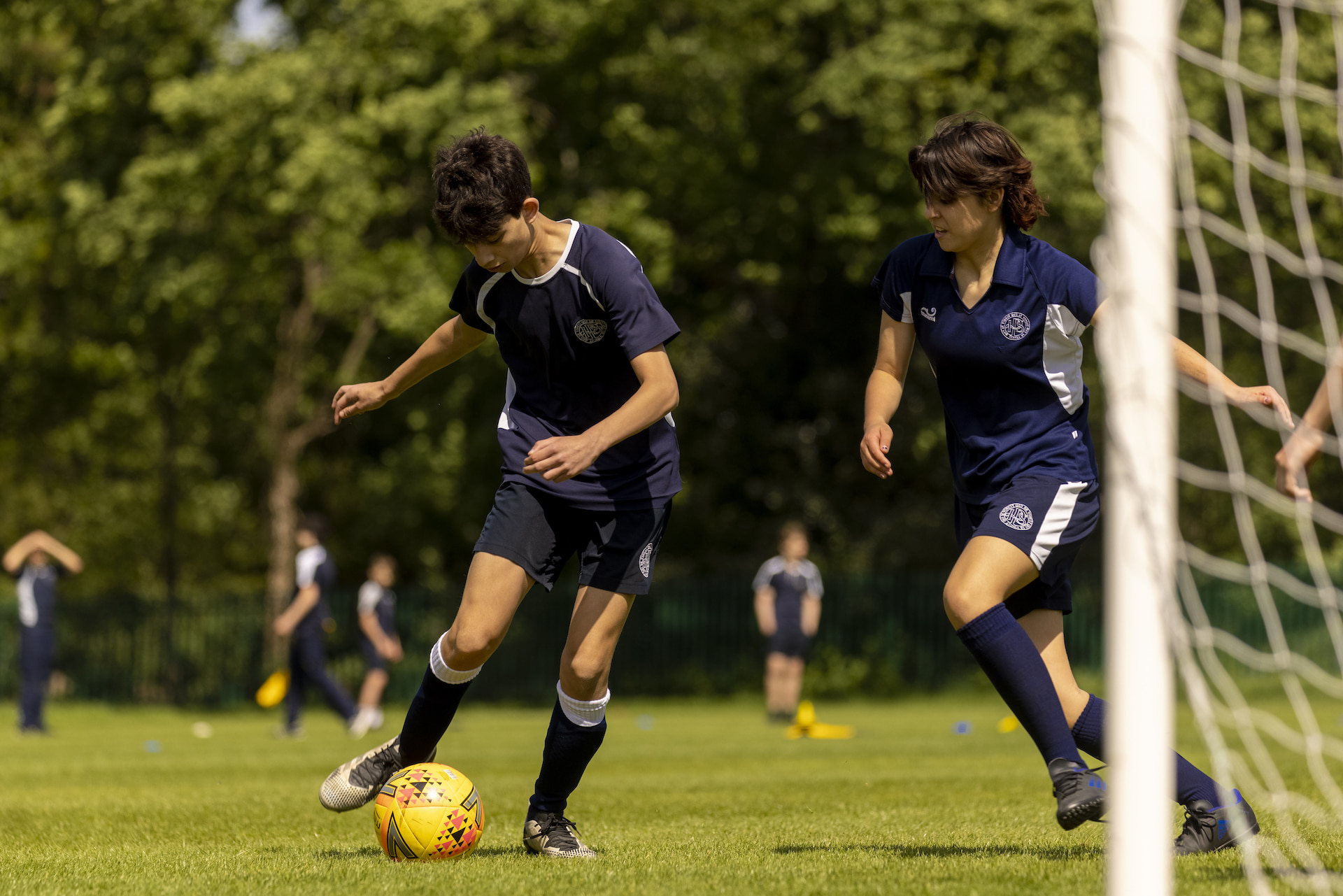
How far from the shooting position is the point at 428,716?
16.7ft

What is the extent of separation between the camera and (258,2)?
22.7m

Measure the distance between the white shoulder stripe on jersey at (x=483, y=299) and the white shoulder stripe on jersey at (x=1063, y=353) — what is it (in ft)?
5.79

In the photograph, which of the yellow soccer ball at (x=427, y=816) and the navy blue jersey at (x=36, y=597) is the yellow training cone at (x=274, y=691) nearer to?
the navy blue jersey at (x=36, y=597)

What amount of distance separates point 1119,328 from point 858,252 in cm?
2021

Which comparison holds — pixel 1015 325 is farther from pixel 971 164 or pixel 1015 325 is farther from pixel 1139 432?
pixel 1139 432

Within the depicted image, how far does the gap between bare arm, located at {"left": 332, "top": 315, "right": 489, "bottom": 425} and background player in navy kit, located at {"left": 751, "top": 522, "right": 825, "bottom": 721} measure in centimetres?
1143

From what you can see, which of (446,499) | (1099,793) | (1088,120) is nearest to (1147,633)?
(1099,793)

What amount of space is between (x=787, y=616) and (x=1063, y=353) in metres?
12.3

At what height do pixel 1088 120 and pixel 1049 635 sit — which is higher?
pixel 1088 120

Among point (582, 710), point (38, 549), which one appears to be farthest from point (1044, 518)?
point (38, 549)

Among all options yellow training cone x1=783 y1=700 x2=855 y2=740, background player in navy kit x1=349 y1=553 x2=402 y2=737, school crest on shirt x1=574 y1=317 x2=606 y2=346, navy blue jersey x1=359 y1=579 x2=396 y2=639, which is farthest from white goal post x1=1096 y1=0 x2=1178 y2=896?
navy blue jersey x1=359 y1=579 x2=396 y2=639

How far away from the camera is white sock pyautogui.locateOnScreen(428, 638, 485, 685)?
4980mm

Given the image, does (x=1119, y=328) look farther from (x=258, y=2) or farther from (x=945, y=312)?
(x=258, y=2)

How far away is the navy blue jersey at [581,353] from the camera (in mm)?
4754
